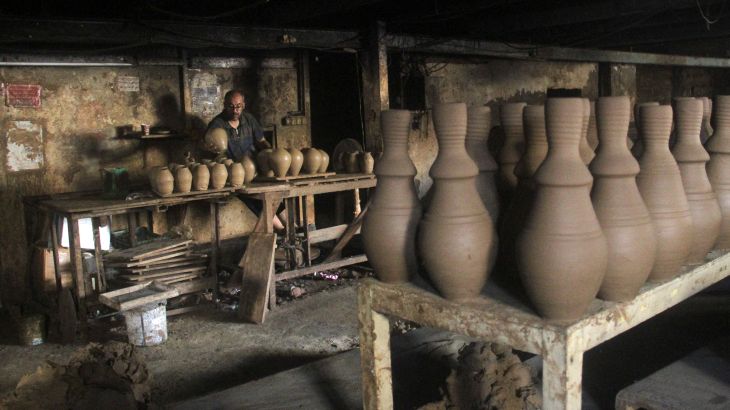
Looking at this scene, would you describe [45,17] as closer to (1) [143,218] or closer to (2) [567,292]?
(1) [143,218]

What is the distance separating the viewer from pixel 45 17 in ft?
16.2

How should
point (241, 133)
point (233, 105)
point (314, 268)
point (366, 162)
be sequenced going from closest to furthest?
point (314, 268) → point (233, 105) → point (241, 133) → point (366, 162)

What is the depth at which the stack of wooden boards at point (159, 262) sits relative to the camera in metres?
4.85

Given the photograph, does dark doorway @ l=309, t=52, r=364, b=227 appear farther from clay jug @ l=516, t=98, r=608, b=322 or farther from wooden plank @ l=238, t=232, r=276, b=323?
clay jug @ l=516, t=98, r=608, b=322

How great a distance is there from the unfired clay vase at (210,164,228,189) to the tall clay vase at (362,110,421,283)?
11.2ft

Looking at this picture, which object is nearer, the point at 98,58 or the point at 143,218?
the point at 98,58

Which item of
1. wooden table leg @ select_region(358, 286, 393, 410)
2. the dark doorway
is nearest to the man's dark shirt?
the dark doorway

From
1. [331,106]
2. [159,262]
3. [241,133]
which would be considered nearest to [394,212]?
[159,262]

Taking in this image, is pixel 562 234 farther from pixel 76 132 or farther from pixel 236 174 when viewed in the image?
pixel 76 132

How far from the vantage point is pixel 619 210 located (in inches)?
74.4

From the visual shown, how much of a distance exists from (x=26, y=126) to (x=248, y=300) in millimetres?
2485

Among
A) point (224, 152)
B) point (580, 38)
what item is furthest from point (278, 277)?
point (580, 38)

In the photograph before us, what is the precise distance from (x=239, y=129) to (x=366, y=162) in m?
1.27

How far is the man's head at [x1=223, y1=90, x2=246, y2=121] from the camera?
6020 mm
